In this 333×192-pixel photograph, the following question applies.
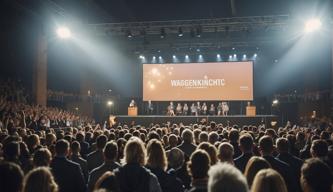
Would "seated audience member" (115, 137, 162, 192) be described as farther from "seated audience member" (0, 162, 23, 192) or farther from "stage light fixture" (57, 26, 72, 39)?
"stage light fixture" (57, 26, 72, 39)

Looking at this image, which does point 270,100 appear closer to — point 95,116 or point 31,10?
point 95,116

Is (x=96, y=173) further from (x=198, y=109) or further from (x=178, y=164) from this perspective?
(x=198, y=109)

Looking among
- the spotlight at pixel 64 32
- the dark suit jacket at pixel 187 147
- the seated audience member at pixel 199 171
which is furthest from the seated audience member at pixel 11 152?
the spotlight at pixel 64 32

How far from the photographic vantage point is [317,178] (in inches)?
105

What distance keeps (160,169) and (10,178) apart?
6.32ft

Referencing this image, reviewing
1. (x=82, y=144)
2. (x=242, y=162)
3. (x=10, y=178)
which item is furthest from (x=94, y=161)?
(x=10, y=178)

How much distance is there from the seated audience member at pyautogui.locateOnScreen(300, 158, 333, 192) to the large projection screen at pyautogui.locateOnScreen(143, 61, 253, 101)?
2180 cm

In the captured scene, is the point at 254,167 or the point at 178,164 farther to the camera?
the point at 178,164

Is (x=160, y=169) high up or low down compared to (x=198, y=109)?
down

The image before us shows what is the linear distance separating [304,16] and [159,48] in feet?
37.8

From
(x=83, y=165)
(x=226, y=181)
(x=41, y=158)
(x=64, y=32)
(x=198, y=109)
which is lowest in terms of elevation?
(x=83, y=165)

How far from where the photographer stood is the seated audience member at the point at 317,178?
8.71 ft

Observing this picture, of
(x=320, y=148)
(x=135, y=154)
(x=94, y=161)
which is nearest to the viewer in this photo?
(x=135, y=154)

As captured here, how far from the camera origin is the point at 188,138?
265 inches
